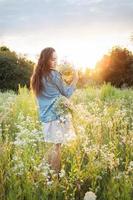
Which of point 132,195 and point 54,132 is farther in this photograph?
point 54,132

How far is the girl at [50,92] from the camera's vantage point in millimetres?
6895

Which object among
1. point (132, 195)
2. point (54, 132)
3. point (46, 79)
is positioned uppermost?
point (46, 79)

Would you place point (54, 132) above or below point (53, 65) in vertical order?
below

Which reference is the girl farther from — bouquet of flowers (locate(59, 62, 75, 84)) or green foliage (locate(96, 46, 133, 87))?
green foliage (locate(96, 46, 133, 87))

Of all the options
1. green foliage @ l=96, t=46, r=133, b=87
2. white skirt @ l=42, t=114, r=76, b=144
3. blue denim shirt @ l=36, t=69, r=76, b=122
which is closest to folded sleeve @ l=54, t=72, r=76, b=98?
blue denim shirt @ l=36, t=69, r=76, b=122

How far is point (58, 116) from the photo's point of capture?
22.9 ft

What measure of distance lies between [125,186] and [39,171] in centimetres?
87

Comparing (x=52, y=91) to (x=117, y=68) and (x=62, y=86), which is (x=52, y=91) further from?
(x=117, y=68)

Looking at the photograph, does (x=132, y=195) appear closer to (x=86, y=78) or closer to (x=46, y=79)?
(x=46, y=79)

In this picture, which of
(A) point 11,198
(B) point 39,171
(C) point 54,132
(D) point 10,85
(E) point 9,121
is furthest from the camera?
(D) point 10,85

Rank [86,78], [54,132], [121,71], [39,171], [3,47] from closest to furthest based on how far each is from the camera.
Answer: [39,171] < [54,132] < [3,47] < [86,78] < [121,71]

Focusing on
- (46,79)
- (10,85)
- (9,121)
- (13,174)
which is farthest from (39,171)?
(10,85)

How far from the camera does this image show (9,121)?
33.5ft

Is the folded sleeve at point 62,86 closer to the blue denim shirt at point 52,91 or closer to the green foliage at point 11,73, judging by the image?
the blue denim shirt at point 52,91
